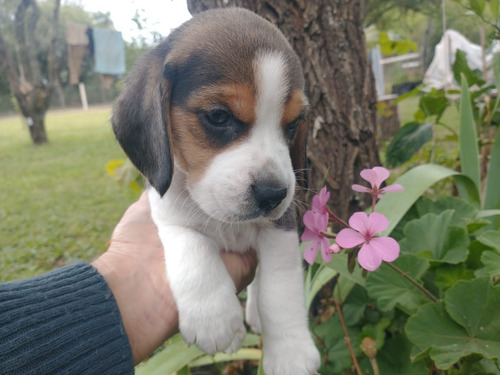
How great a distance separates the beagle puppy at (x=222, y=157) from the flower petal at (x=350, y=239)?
1.13 ft

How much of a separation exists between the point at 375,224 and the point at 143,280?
1.04 meters

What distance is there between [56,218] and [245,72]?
220 inches

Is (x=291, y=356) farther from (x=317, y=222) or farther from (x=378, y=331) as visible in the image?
(x=317, y=222)

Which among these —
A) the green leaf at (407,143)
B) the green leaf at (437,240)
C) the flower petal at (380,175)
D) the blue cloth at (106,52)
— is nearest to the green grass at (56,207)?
the flower petal at (380,175)

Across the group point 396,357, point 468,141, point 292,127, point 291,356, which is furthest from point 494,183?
point 291,356

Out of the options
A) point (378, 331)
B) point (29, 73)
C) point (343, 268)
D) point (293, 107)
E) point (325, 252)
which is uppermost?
point (29, 73)

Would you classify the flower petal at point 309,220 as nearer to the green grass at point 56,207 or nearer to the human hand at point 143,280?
the human hand at point 143,280

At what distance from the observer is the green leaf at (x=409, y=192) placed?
1780 millimetres

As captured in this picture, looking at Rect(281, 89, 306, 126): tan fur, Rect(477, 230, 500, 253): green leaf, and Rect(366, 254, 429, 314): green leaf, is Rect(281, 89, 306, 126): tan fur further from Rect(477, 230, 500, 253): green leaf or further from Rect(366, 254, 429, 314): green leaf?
Rect(477, 230, 500, 253): green leaf

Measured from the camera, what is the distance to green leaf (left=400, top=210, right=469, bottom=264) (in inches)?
62.8

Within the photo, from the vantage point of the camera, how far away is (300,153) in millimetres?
1968

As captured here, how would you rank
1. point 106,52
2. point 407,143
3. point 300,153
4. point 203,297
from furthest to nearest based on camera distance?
1. point 106,52
2. point 407,143
3. point 300,153
4. point 203,297

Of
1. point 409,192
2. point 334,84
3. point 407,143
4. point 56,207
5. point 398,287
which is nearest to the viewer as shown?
point 398,287

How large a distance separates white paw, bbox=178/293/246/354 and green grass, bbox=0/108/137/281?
0.88m
